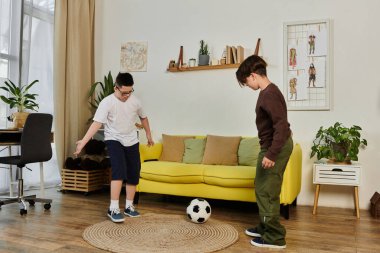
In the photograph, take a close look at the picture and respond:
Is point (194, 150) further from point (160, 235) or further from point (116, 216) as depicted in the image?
point (160, 235)

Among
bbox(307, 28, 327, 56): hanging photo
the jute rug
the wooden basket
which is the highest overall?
bbox(307, 28, 327, 56): hanging photo

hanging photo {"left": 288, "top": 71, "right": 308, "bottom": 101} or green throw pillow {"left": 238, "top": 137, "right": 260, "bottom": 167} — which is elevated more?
hanging photo {"left": 288, "top": 71, "right": 308, "bottom": 101}

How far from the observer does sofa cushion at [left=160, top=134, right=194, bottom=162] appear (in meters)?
4.08

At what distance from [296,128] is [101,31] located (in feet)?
9.67

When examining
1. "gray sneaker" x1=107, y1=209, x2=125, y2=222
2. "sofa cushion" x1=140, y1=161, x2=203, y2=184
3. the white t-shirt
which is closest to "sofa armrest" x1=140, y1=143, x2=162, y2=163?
"sofa cushion" x1=140, y1=161, x2=203, y2=184

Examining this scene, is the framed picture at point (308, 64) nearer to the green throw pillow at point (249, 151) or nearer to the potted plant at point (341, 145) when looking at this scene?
the potted plant at point (341, 145)

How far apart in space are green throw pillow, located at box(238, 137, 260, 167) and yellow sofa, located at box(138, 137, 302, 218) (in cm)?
27

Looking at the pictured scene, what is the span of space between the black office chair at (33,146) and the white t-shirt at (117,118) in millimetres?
726

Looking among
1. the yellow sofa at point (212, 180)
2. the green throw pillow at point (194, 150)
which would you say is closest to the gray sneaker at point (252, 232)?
the yellow sofa at point (212, 180)

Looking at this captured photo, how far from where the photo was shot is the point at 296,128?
391 centimetres

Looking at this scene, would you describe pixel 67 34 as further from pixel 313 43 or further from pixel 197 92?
pixel 313 43

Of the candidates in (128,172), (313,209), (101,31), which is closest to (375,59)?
(313,209)

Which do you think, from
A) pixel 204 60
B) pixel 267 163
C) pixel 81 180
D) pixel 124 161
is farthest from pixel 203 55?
pixel 267 163

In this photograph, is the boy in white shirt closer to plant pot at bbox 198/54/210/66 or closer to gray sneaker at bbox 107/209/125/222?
gray sneaker at bbox 107/209/125/222
